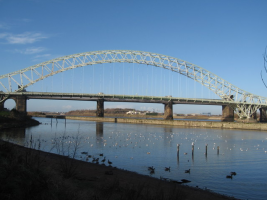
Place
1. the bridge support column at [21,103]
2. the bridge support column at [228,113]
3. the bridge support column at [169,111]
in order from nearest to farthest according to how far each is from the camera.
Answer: the bridge support column at [21,103] < the bridge support column at [169,111] < the bridge support column at [228,113]

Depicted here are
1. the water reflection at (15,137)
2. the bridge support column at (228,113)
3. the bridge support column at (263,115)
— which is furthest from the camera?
the bridge support column at (263,115)

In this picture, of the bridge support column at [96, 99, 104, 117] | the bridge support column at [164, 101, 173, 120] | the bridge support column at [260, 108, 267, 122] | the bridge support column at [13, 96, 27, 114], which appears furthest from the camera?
the bridge support column at [260, 108, 267, 122]

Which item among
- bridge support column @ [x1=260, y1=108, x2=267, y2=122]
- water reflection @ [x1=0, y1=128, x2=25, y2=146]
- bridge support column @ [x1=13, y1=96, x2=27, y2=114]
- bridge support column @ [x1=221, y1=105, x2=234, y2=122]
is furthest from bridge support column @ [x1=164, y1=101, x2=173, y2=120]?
water reflection @ [x1=0, y1=128, x2=25, y2=146]

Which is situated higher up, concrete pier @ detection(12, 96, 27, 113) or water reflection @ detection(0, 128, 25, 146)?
concrete pier @ detection(12, 96, 27, 113)

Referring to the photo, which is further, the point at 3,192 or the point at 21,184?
the point at 21,184

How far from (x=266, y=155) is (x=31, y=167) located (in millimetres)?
22537

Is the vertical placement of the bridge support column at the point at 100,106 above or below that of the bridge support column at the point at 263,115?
above

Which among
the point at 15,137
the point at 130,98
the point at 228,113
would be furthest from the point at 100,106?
the point at 15,137

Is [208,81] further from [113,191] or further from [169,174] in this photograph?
[113,191]

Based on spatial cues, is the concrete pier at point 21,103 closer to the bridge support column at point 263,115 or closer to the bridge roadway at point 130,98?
the bridge roadway at point 130,98

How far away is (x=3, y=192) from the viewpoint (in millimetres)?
6590

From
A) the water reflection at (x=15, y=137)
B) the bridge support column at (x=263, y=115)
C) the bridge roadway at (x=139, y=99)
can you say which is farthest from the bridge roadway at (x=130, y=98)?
the water reflection at (x=15, y=137)

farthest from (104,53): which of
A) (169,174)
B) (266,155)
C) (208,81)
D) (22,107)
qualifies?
(169,174)

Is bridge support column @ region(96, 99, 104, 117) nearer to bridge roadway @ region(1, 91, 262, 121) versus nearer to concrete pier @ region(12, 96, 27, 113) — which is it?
bridge roadway @ region(1, 91, 262, 121)
